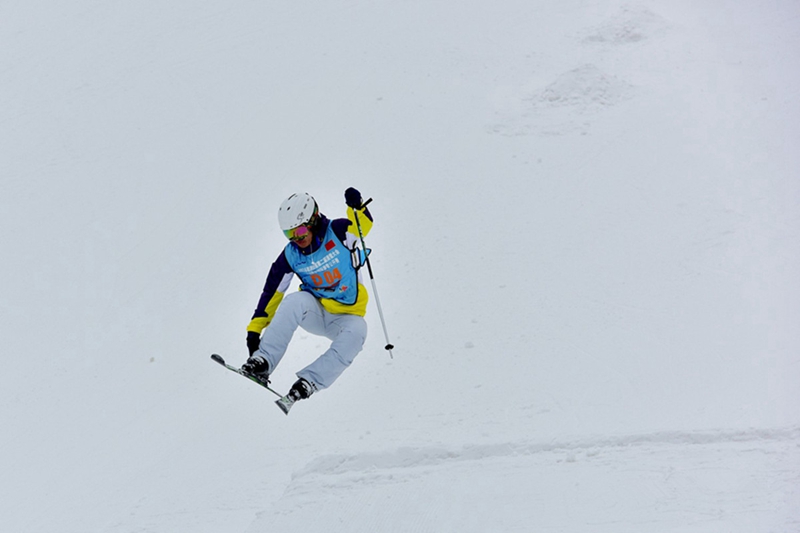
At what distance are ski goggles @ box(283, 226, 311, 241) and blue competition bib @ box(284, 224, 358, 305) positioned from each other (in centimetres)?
18

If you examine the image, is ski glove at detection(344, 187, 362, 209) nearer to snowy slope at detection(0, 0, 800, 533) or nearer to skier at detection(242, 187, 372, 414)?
skier at detection(242, 187, 372, 414)

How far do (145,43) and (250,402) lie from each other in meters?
10.7

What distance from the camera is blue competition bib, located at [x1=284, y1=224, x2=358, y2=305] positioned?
5.95 m

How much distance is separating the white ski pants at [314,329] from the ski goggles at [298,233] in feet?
1.68

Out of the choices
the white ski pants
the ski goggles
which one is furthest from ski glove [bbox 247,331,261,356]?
the ski goggles

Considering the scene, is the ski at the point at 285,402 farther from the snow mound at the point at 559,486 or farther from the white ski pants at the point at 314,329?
the snow mound at the point at 559,486

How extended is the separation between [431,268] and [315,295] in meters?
2.33

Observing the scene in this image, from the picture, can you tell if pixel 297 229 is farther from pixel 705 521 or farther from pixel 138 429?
pixel 705 521

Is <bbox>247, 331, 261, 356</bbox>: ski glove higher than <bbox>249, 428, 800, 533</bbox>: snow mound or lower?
higher

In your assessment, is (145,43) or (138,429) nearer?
(138,429)

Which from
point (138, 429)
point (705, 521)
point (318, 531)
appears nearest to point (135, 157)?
point (138, 429)

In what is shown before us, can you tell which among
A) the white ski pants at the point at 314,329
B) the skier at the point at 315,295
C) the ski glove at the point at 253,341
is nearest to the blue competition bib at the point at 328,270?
the skier at the point at 315,295

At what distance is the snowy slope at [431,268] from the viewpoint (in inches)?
224

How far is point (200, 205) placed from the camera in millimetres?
10383
